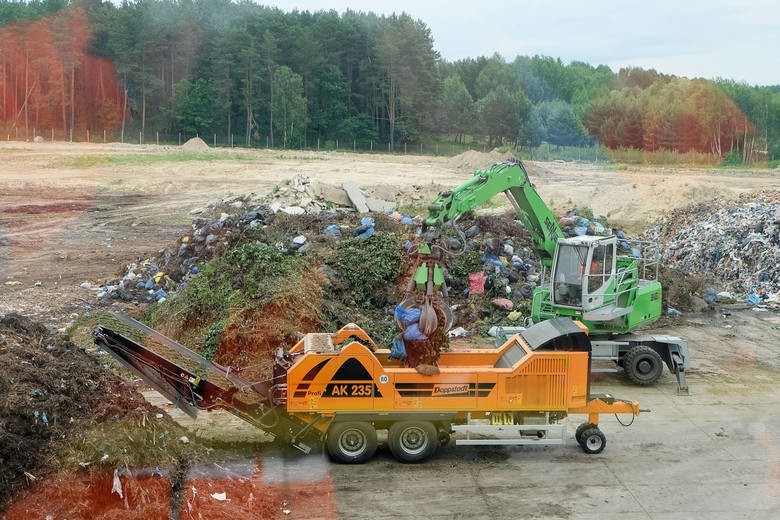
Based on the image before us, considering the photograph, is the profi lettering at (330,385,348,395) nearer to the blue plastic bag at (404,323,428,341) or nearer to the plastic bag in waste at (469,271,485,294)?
the blue plastic bag at (404,323,428,341)

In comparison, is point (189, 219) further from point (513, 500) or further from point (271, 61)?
point (271, 61)

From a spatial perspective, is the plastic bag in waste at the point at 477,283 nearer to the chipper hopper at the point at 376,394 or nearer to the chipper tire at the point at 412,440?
the chipper hopper at the point at 376,394

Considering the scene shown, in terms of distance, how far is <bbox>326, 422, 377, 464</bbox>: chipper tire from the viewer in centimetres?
1063

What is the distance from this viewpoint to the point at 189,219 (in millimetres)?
32750

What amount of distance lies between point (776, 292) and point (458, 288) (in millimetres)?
8780

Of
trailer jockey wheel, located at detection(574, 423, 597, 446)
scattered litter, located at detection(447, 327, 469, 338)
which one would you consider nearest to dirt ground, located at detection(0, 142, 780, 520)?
trailer jockey wheel, located at detection(574, 423, 597, 446)

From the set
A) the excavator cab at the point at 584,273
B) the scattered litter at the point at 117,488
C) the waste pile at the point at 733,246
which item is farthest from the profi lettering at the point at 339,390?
the waste pile at the point at 733,246

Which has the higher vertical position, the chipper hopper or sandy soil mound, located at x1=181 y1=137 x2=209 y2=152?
sandy soil mound, located at x1=181 y1=137 x2=209 y2=152

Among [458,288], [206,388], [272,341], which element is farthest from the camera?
[458,288]

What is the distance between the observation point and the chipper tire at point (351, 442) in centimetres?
1063

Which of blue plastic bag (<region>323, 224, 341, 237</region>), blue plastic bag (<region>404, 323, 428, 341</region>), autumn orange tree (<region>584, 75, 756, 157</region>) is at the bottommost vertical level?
blue plastic bag (<region>404, 323, 428, 341</region>)

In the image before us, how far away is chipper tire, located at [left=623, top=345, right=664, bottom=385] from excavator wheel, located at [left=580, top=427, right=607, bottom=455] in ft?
12.5

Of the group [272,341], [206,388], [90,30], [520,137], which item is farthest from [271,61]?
[206,388]

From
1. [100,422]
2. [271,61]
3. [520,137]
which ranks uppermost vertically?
[271,61]
